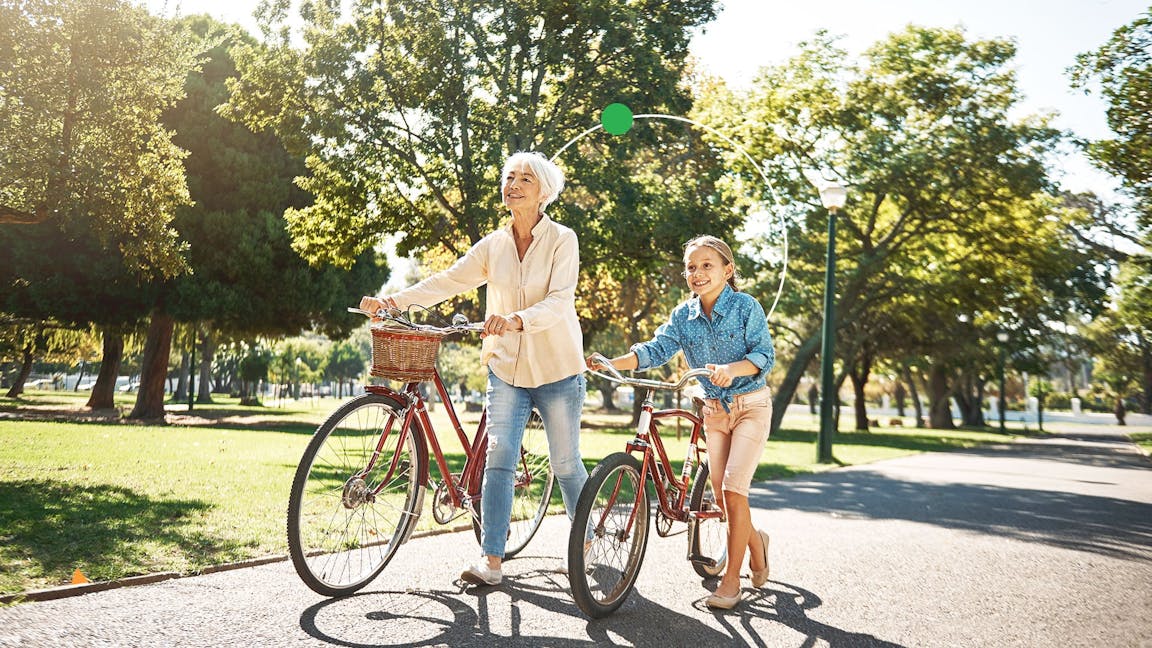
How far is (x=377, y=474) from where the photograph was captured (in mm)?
4375

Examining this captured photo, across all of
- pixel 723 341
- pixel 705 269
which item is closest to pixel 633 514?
pixel 723 341

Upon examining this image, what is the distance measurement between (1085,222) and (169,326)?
29.1m

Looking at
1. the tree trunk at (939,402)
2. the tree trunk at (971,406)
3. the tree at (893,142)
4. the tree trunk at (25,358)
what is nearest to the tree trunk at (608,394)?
the tree trunk at (939,402)

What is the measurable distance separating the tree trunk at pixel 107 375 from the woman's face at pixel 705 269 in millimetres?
25746

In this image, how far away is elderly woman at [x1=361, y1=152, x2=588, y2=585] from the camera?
14.3ft

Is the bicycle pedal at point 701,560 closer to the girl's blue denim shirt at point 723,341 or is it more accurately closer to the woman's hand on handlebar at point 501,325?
the girl's blue denim shirt at point 723,341

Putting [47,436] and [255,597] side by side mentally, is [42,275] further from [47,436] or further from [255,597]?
[255,597]

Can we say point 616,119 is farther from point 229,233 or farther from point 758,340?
point 229,233

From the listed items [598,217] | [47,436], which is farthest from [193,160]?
[598,217]

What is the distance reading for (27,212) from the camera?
10500 mm

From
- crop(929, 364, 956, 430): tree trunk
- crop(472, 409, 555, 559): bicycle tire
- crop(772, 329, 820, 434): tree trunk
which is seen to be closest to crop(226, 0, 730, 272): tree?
crop(772, 329, 820, 434): tree trunk

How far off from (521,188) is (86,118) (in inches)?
320

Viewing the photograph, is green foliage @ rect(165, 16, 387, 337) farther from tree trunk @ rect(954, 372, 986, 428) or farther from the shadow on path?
tree trunk @ rect(954, 372, 986, 428)

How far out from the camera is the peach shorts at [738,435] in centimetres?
428
